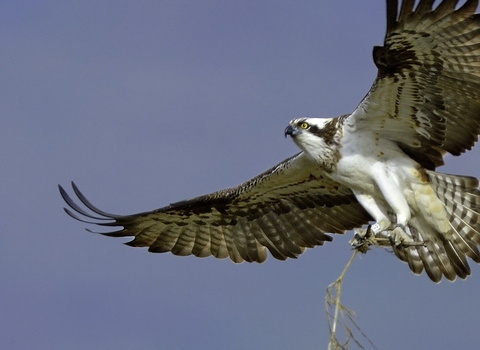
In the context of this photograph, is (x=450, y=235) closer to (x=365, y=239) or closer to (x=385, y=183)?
(x=385, y=183)

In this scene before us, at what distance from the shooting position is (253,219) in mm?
13203

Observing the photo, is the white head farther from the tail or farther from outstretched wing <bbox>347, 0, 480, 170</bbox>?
the tail

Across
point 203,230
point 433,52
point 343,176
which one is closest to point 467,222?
point 343,176

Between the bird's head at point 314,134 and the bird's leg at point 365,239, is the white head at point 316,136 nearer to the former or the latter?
the bird's head at point 314,134

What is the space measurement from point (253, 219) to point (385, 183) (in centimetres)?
243

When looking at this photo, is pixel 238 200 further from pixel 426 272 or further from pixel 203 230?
pixel 426 272

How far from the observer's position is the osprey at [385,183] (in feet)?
34.1

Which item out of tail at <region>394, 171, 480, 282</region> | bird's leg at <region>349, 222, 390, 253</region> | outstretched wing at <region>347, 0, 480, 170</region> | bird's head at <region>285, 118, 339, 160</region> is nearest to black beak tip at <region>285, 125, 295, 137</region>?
bird's head at <region>285, 118, 339, 160</region>

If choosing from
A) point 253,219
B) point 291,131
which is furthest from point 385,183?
point 253,219

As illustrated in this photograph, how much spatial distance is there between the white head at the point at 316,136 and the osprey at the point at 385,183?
0.04ft

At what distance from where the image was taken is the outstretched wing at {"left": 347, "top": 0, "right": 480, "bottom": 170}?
10.2 metres

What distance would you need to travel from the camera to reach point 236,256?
43.9 feet

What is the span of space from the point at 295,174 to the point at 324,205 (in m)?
0.75

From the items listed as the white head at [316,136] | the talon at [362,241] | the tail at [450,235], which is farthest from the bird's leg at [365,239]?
the white head at [316,136]
